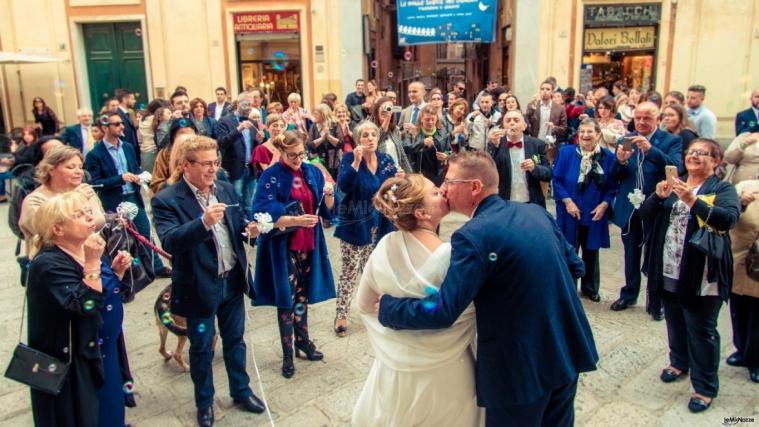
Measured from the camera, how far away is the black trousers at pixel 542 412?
2.47 m

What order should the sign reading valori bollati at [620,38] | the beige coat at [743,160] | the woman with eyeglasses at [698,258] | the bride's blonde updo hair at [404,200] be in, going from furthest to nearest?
the sign reading valori bollati at [620,38]
the beige coat at [743,160]
the woman with eyeglasses at [698,258]
the bride's blonde updo hair at [404,200]

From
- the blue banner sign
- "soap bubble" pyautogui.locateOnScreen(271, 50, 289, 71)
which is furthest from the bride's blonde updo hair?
"soap bubble" pyautogui.locateOnScreen(271, 50, 289, 71)

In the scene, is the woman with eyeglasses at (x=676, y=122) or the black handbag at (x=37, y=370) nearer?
the black handbag at (x=37, y=370)

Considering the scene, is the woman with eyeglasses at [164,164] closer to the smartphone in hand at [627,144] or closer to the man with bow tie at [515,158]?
the man with bow tie at [515,158]

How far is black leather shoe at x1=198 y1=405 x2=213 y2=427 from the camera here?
12.1 ft

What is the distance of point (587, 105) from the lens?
1065cm

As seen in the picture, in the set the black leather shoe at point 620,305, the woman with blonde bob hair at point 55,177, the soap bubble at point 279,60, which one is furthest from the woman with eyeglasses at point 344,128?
the soap bubble at point 279,60

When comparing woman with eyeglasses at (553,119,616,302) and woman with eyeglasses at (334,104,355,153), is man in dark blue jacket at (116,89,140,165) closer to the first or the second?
woman with eyeglasses at (334,104,355,153)

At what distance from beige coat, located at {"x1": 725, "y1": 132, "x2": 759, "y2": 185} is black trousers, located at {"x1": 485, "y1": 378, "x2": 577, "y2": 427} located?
4028 millimetres

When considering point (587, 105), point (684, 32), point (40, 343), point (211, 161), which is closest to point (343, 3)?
point (587, 105)

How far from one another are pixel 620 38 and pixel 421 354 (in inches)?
563

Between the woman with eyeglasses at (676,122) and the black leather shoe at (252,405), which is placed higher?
the woman with eyeglasses at (676,122)

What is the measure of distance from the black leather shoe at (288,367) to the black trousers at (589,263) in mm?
2995

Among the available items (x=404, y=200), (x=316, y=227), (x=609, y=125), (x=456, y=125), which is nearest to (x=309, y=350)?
(x=316, y=227)
